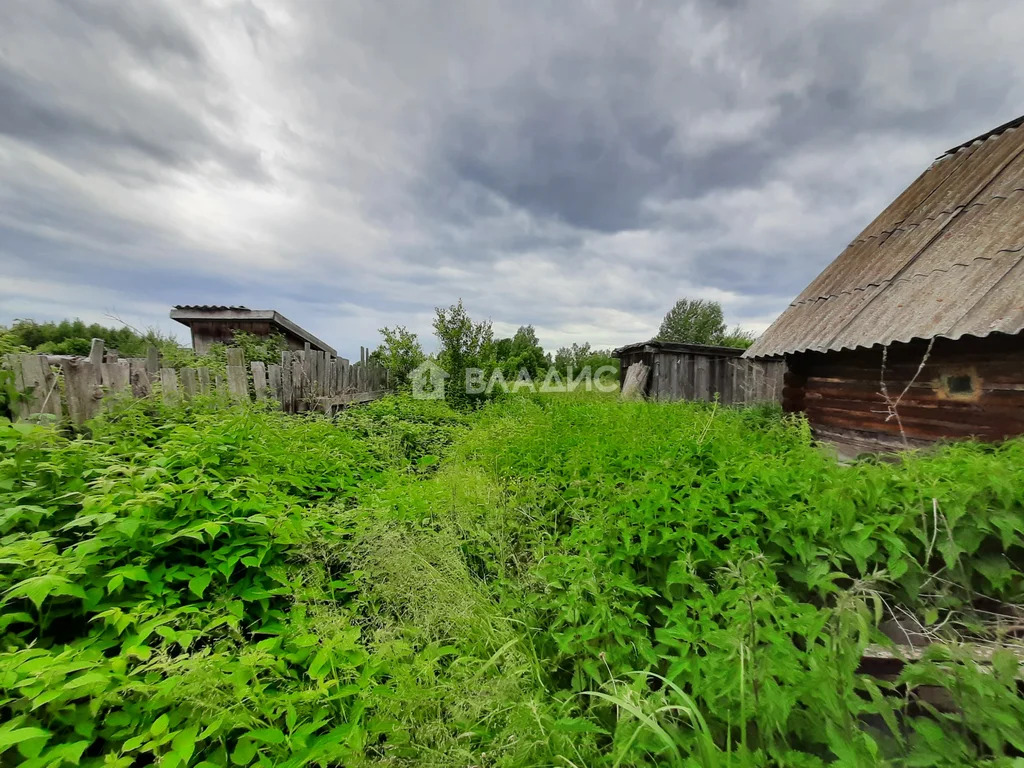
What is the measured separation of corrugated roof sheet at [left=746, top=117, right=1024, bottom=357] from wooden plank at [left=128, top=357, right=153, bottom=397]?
7157mm

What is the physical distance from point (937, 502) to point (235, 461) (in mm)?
4130

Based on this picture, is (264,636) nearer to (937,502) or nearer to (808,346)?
(937,502)

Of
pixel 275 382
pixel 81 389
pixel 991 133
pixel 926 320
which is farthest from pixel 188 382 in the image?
pixel 991 133

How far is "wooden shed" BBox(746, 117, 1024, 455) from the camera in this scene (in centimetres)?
369

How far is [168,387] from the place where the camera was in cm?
345

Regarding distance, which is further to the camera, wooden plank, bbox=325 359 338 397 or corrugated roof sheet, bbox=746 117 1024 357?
wooden plank, bbox=325 359 338 397

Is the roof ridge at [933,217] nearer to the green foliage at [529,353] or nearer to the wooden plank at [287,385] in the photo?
the wooden plank at [287,385]

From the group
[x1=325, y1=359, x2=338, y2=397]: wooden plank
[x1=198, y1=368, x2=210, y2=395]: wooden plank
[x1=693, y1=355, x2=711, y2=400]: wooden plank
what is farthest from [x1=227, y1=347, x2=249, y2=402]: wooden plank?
[x1=693, y1=355, x2=711, y2=400]: wooden plank

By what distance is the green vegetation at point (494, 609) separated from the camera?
3.81 feet

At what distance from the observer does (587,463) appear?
307 centimetres

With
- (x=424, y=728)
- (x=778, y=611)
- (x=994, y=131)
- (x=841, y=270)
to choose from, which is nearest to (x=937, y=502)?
(x=778, y=611)

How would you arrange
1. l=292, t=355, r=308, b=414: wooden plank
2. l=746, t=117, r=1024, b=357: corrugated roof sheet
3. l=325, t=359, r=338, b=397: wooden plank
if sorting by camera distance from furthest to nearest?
l=325, t=359, r=338, b=397: wooden plank → l=292, t=355, r=308, b=414: wooden plank → l=746, t=117, r=1024, b=357: corrugated roof sheet

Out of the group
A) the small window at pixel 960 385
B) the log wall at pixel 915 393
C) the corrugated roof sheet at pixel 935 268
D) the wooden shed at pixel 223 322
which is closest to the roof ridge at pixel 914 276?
the corrugated roof sheet at pixel 935 268

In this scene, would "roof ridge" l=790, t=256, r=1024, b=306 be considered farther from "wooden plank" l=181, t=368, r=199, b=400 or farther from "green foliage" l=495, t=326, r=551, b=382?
"green foliage" l=495, t=326, r=551, b=382
